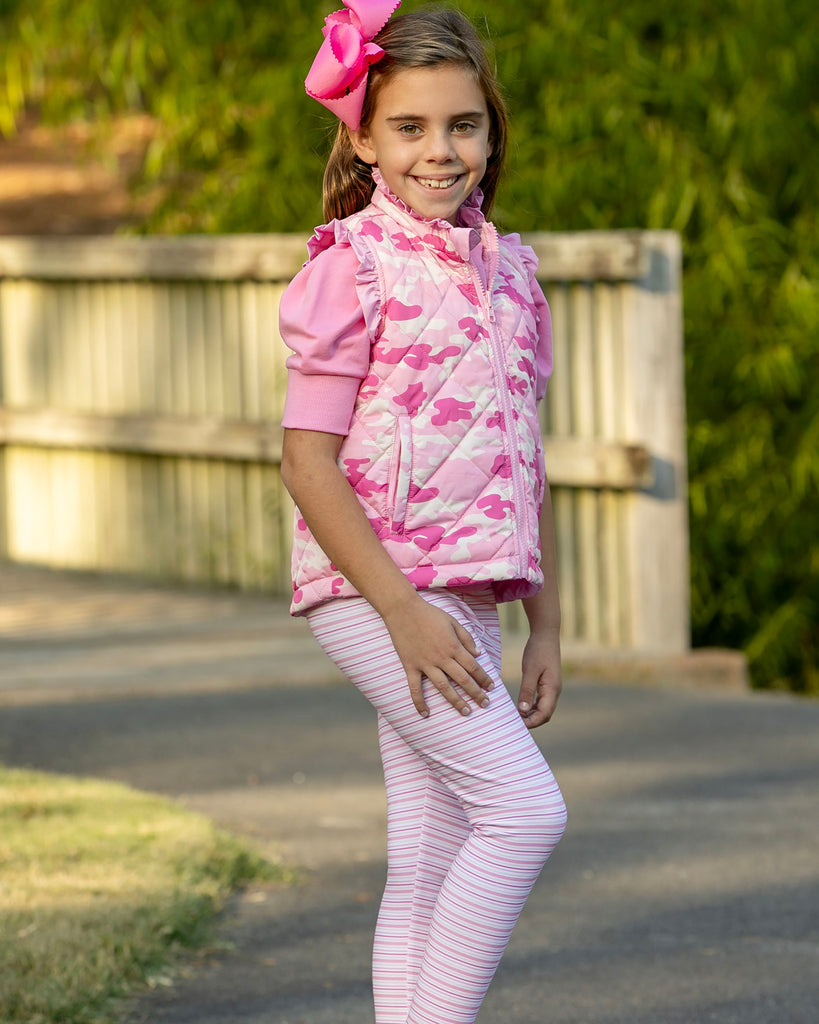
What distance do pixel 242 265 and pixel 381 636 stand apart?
500 centimetres

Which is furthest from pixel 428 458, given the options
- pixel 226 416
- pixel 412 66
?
pixel 226 416

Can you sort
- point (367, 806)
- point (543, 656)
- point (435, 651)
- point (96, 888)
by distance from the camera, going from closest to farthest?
point (435, 651) < point (543, 656) < point (96, 888) < point (367, 806)

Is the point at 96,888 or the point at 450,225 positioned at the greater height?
the point at 450,225

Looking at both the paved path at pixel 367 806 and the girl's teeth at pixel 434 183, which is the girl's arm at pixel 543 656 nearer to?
the girl's teeth at pixel 434 183

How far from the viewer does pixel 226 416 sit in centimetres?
762

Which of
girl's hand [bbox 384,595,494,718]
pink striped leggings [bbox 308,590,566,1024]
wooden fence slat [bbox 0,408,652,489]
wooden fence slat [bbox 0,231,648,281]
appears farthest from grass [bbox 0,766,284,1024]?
wooden fence slat [bbox 0,231,648,281]

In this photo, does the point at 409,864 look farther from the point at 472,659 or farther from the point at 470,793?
the point at 472,659

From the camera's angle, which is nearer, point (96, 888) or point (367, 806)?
point (96, 888)

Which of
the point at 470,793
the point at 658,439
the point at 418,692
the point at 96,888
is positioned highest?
the point at 418,692

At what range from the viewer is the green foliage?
23.7 ft

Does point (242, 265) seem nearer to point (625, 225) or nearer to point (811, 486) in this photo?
point (625, 225)

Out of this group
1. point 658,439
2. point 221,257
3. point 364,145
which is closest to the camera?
point 364,145

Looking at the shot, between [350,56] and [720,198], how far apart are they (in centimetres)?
515

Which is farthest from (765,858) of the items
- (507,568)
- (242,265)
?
(242,265)
